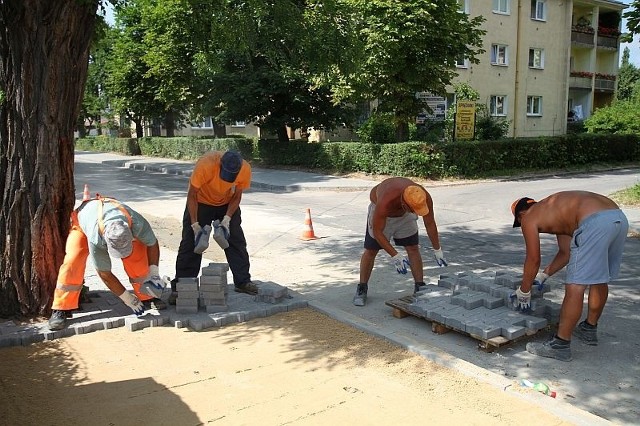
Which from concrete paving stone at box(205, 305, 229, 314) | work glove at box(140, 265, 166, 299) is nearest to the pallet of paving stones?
concrete paving stone at box(205, 305, 229, 314)

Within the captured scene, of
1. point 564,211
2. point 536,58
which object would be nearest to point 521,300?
point 564,211

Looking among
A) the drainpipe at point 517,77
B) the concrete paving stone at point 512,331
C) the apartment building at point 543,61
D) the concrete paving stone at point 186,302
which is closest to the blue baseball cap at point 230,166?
the concrete paving stone at point 186,302

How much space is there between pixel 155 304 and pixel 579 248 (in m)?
3.90

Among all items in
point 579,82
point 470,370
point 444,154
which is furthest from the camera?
point 579,82

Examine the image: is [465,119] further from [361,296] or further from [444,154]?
[361,296]

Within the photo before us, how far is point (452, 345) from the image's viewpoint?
4.79 metres

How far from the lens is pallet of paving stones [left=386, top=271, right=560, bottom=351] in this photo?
14.9 ft

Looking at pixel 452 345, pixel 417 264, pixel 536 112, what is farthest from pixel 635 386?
pixel 536 112

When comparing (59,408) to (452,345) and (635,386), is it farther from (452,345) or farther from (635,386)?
(635,386)

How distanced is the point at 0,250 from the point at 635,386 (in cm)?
539

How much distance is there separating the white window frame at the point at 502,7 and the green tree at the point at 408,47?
1310 cm

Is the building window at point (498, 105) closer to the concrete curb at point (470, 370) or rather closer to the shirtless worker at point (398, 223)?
the shirtless worker at point (398, 223)

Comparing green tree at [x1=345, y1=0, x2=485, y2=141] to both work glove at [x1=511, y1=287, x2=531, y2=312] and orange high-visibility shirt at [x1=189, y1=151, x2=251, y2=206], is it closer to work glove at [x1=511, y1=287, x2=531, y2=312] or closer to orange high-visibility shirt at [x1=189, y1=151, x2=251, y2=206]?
orange high-visibility shirt at [x1=189, y1=151, x2=251, y2=206]

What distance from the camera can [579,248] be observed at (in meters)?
4.41
